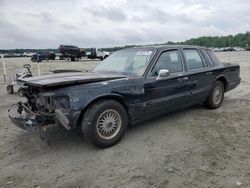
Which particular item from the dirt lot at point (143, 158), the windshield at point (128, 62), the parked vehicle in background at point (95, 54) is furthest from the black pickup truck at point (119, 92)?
the parked vehicle in background at point (95, 54)

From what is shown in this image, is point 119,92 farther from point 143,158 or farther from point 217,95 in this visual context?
point 217,95

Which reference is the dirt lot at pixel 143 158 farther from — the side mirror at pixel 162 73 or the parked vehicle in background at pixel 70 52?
the parked vehicle in background at pixel 70 52

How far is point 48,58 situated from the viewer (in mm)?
32094

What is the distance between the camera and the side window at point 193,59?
17.5 feet

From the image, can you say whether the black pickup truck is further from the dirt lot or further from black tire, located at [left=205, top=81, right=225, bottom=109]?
the dirt lot

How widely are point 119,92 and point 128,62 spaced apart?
3.59 feet

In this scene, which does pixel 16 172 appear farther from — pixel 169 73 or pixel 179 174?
pixel 169 73

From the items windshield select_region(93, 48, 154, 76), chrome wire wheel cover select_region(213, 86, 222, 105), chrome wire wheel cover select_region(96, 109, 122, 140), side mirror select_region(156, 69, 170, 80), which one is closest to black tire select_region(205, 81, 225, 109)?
chrome wire wheel cover select_region(213, 86, 222, 105)

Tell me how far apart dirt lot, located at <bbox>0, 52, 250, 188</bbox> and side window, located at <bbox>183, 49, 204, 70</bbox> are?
1231 mm

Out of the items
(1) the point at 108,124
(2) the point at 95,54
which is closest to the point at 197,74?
(1) the point at 108,124

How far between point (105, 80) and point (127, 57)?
125 cm

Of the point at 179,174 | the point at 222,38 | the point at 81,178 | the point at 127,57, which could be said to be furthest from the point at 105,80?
the point at 222,38

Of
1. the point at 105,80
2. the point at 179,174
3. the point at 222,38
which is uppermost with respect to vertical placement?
the point at 222,38

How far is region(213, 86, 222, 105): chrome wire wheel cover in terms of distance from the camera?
604 cm
